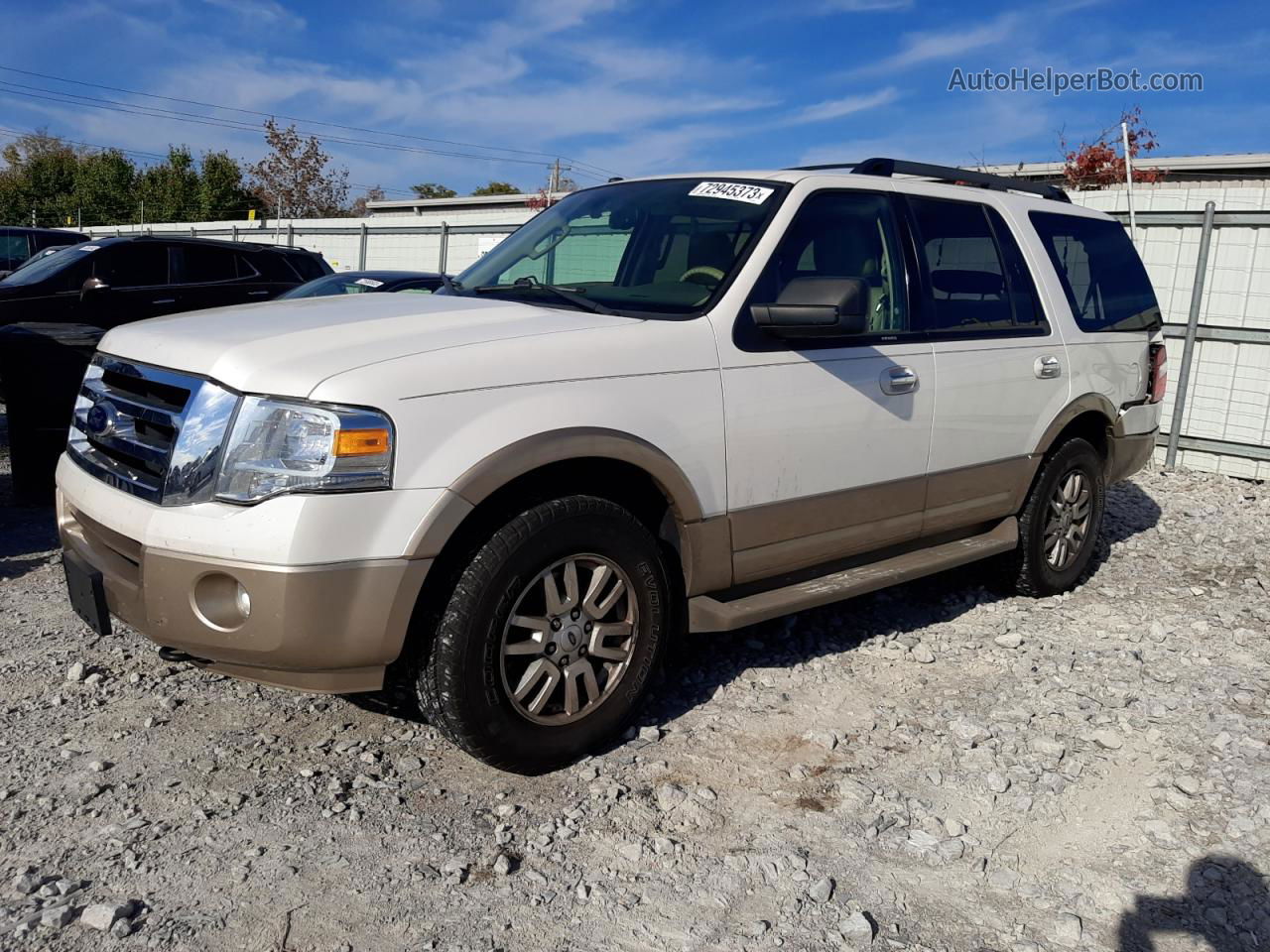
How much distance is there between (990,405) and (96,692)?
3828 mm

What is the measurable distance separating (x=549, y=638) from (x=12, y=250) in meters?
16.2

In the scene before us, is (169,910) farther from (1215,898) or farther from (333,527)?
(1215,898)

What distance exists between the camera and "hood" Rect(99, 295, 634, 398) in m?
2.97

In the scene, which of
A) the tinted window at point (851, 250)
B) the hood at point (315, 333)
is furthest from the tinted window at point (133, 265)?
the tinted window at point (851, 250)

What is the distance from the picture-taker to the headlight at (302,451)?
9.40 ft

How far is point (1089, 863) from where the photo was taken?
124 inches

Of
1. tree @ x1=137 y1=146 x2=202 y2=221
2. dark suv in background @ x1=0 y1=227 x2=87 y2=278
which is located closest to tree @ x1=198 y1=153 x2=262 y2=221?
tree @ x1=137 y1=146 x2=202 y2=221

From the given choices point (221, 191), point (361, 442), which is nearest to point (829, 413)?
point (361, 442)

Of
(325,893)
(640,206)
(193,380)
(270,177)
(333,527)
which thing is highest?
(270,177)

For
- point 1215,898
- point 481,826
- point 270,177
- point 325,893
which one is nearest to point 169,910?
point 325,893

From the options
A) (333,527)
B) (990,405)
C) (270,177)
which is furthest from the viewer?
(270,177)

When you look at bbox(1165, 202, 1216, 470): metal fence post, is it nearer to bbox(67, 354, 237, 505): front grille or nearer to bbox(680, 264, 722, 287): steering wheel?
bbox(680, 264, 722, 287): steering wheel

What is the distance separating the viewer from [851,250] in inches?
170

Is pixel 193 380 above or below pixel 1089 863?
above
